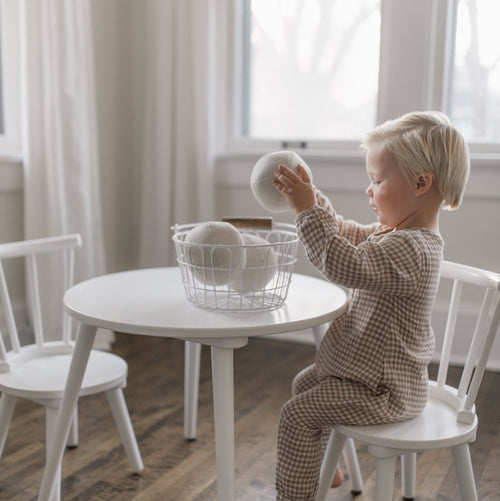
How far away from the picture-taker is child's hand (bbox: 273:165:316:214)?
1242 millimetres

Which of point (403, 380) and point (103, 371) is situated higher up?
point (403, 380)

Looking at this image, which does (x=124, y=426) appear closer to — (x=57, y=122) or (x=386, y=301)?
(x=386, y=301)

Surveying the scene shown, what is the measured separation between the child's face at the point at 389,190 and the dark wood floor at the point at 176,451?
0.75m

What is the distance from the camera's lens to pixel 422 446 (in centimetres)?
113

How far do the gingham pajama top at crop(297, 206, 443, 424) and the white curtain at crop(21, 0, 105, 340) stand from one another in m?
1.56

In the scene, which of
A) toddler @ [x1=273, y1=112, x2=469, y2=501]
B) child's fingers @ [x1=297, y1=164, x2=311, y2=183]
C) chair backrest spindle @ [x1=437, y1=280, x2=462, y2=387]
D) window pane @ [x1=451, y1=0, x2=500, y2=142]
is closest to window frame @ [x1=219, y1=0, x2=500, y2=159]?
window pane @ [x1=451, y1=0, x2=500, y2=142]

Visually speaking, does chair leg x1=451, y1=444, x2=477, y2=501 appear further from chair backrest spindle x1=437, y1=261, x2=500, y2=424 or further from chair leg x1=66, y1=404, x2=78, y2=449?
chair leg x1=66, y1=404, x2=78, y2=449

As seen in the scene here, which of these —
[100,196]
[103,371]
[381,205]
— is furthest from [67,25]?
[381,205]

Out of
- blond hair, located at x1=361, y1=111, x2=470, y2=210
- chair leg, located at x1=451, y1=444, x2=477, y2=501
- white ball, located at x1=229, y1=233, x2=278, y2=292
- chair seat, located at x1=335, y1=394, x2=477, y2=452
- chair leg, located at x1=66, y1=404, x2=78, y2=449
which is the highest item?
blond hair, located at x1=361, y1=111, x2=470, y2=210

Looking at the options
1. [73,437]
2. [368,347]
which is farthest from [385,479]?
[73,437]

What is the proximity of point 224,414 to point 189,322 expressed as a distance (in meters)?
0.19

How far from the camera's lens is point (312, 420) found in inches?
47.5

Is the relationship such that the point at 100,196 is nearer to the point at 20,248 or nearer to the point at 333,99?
the point at 333,99

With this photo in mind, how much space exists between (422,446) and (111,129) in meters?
2.30
